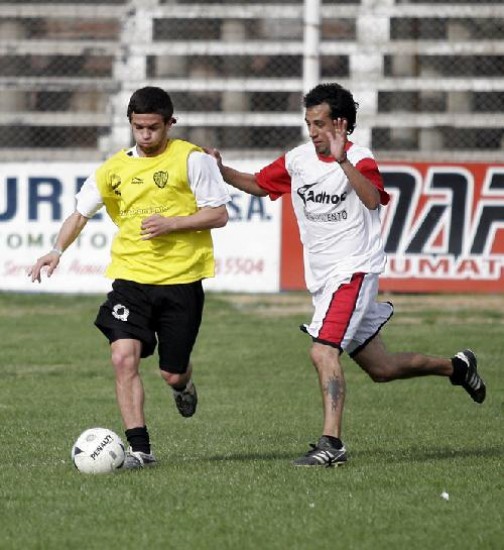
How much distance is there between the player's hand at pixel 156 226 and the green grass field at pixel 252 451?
116 cm

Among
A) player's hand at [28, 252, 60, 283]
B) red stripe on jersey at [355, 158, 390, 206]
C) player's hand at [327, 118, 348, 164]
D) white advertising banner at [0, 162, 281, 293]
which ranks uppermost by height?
player's hand at [327, 118, 348, 164]

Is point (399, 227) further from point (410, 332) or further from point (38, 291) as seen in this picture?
point (38, 291)

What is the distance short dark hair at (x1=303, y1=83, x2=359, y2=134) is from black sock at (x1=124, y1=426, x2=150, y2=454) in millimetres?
1847

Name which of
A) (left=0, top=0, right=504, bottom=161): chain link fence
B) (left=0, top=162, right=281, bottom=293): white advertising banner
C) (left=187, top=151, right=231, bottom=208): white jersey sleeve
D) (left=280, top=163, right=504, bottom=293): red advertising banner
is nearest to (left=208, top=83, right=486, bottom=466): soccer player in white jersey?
(left=187, top=151, right=231, bottom=208): white jersey sleeve

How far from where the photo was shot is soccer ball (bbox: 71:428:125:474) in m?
7.63

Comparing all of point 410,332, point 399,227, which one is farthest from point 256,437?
point 399,227

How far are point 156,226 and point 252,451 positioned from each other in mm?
1531

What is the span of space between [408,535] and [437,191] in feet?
37.3

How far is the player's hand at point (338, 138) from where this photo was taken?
25.1 ft

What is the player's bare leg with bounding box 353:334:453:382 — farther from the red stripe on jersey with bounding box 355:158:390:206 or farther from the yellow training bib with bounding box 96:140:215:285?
the yellow training bib with bounding box 96:140:215:285

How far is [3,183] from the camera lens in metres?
17.2

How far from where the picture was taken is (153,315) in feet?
26.5

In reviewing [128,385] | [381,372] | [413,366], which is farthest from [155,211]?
[413,366]

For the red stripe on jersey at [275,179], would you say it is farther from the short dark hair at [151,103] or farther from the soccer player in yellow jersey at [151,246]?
the short dark hair at [151,103]
